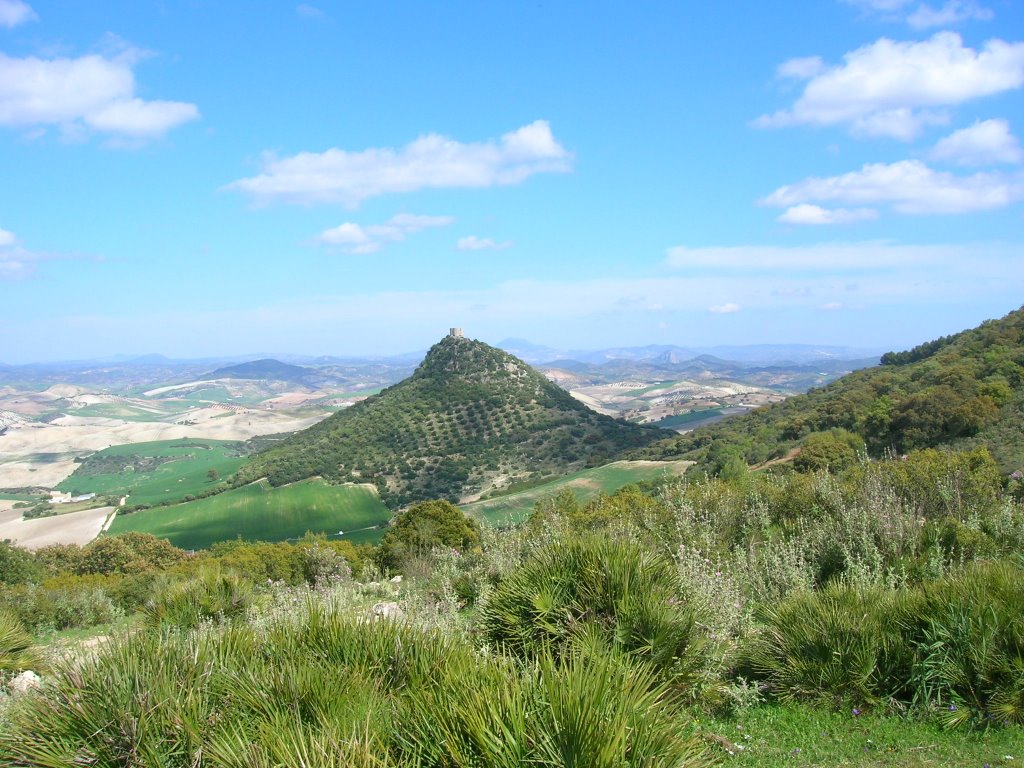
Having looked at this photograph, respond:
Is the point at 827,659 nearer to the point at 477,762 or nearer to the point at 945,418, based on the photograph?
the point at 477,762

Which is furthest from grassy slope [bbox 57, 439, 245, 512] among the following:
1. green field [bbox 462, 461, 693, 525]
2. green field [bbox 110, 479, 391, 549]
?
green field [bbox 462, 461, 693, 525]

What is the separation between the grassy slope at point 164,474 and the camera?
103m

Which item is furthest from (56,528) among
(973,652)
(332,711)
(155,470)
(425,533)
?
(973,652)

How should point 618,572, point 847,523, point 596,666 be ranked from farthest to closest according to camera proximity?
point 847,523 → point 618,572 → point 596,666

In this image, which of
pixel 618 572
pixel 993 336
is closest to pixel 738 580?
pixel 618 572

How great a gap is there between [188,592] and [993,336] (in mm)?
65638

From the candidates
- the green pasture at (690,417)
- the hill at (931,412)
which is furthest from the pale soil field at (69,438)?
the hill at (931,412)

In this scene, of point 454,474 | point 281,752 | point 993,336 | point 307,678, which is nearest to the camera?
point 281,752

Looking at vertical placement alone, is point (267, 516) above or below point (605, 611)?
below

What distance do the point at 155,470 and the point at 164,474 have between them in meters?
9.33

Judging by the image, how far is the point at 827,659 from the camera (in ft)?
23.2

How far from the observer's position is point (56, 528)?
75.4 metres

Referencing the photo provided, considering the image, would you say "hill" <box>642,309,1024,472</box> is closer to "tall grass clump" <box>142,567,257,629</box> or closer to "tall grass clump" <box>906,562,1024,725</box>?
"tall grass clump" <box>906,562,1024,725</box>

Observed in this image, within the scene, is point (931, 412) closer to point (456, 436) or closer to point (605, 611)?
point (605, 611)
